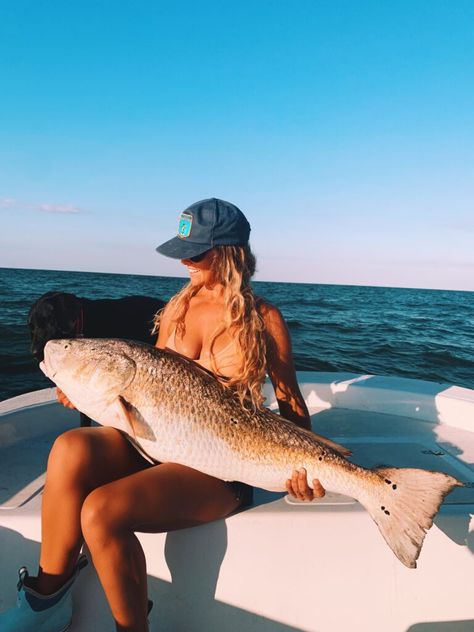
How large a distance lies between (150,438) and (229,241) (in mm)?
1203

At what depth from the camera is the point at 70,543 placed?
6.33ft

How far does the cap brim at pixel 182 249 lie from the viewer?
244 centimetres

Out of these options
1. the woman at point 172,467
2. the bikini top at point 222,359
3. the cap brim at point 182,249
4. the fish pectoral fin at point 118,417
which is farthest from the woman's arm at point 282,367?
the fish pectoral fin at point 118,417

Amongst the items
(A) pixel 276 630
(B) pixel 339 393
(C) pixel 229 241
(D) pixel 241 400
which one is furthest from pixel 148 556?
(B) pixel 339 393

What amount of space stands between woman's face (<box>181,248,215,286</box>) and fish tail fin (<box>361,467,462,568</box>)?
1516mm

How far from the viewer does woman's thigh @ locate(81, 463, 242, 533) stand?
6.13 ft

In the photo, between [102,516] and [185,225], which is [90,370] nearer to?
[102,516]

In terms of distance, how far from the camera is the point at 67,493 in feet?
6.42

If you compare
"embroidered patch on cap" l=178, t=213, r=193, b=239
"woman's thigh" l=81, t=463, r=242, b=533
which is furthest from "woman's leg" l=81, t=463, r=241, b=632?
"embroidered patch on cap" l=178, t=213, r=193, b=239

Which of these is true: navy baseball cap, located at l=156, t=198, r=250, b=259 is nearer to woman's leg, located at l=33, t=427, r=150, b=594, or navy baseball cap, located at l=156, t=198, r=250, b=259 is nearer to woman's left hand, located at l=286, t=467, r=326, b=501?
woman's leg, located at l=33, t=427, r=150, b=594

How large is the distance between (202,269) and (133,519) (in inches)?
57.1

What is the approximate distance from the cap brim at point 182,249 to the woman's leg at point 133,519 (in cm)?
117

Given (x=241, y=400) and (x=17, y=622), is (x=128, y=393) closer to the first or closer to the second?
(x=241, y=400)

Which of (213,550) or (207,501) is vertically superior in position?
(207,501)
